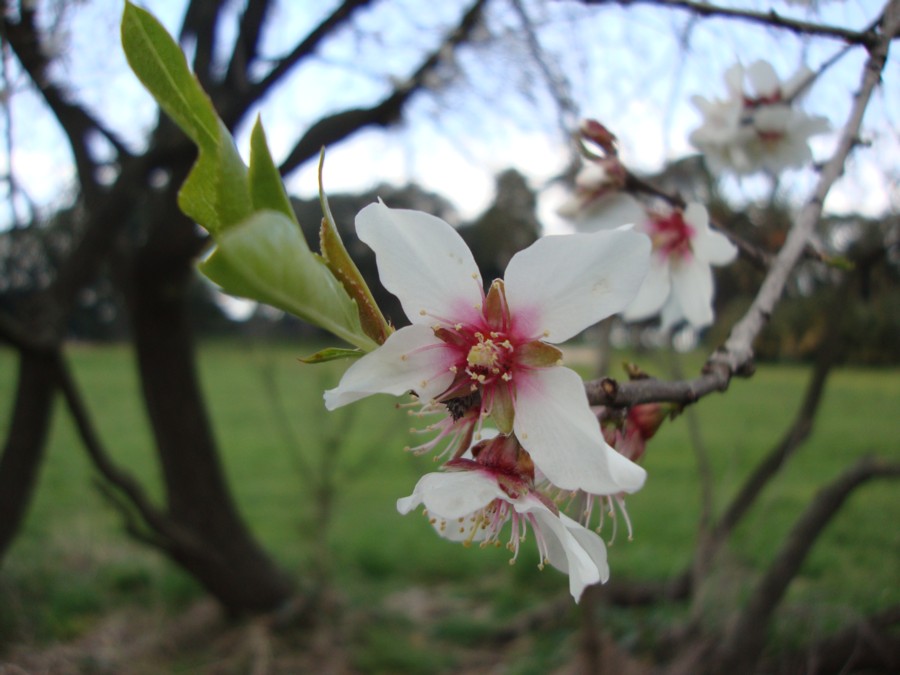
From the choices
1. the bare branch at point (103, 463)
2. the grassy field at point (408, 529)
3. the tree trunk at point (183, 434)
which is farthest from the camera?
the tree trunk at point (183, 434)

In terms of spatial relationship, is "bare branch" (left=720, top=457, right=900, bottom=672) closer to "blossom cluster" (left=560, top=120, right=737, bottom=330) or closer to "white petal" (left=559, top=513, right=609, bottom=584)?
"blossom cluster" (left=560, top=120, right=737, bottom=330)

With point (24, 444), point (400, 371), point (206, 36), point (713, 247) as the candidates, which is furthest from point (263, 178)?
point (206, 36)

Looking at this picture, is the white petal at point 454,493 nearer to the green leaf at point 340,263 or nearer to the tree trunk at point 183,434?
the green leaf at point 340,263

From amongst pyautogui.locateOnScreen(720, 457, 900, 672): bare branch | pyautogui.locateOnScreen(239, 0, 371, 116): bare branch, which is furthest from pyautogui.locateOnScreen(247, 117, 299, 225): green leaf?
pyautogui.locateOnScreen(239, 0, 371, 116): bare branch

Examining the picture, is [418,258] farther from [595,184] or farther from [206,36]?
[206,36]

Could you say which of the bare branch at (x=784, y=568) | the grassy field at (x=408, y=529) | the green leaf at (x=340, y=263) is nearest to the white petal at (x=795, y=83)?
A: the green leaf at (x=340, y=263)

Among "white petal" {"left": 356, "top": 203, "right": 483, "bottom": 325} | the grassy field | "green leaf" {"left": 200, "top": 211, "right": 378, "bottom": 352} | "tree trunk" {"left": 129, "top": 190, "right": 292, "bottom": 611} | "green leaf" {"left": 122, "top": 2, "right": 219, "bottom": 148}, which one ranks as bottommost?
the grassy field
